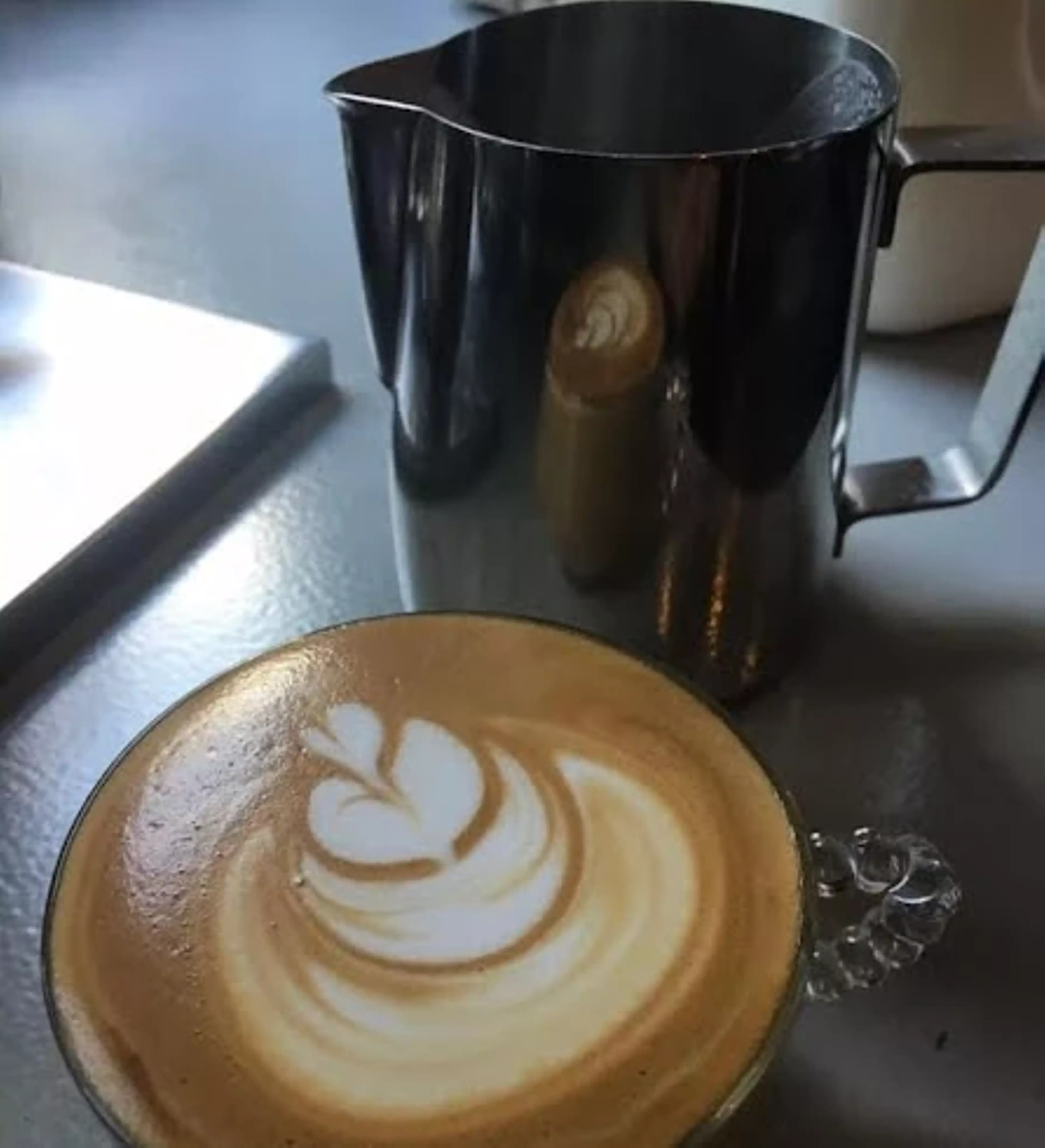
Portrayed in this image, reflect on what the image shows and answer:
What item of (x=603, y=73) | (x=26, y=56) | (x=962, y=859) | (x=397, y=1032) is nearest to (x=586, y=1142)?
(x=397, y=1032)

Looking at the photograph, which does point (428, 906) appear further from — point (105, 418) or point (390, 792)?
point (105, 418)

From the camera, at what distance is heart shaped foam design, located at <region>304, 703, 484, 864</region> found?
0.33 m

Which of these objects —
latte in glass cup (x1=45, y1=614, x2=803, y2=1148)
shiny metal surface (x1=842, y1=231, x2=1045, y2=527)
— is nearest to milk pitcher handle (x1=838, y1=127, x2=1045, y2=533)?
shiny metal surface (x1=842, y1=231, x2=1045, y2=527)

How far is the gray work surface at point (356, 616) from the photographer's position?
360 mm

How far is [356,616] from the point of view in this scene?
0.47 m

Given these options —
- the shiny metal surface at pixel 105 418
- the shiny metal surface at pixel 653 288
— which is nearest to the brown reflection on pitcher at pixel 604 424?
the shiny metal surface at pixel 653 288

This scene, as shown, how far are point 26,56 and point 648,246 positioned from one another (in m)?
0.50

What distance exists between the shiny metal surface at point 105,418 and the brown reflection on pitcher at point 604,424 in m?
0.14

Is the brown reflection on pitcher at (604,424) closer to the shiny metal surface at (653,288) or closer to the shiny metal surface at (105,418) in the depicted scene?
the shiny metal surface at (653,288)

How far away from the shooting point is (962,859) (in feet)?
1.31

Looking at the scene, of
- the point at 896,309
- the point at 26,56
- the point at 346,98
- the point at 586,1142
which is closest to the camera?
the point at 586,1142

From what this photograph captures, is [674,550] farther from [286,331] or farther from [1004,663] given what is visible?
[286,331]

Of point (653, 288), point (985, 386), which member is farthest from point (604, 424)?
point (985, 386)

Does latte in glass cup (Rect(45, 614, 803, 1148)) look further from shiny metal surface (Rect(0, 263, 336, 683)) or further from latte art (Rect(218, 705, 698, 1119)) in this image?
shiny metal surface (Rect(0, 263, 336, 683))
